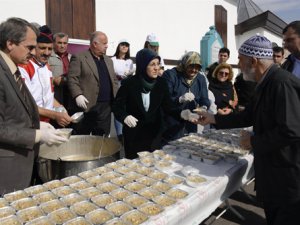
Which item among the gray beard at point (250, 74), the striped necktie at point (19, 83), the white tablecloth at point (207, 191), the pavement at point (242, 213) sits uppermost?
the gray beard at point (250, 74)

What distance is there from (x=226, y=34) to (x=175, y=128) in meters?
7.79

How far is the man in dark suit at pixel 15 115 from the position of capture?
5.13ft

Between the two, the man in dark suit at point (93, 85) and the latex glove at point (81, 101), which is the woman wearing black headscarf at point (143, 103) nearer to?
the latex glove at point (81, 101)

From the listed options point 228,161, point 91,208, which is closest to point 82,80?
point 228,161

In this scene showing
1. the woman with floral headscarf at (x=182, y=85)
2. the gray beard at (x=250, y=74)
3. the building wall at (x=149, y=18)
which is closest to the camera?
the gray beard at (x=250, y=74)

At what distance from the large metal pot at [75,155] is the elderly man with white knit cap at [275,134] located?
982 millimetres

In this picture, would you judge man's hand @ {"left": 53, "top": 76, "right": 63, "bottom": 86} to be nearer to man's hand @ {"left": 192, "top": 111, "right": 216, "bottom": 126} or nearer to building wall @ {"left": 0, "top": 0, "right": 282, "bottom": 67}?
building wall @ {"left": 0, "top": 0, "right": 282, "bottom": 67}

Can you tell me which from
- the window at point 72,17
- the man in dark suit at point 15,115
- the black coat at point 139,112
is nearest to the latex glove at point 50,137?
the man in dark suit at point 15,115

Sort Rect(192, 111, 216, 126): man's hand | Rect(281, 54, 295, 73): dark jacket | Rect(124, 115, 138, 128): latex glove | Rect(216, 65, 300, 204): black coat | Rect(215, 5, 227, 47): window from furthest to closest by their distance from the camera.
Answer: Rect(215, 5, 227, 47): window → Rect(281, 54, 295, 73): dark jacket → Rect(124, 115, 138, 128): latex glove → Rect(192, 111, 216, 126): man's hand → Rect(216, 65, 300, 204): black coat

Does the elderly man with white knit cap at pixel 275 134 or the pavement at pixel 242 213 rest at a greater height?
the elderly man with white knit cap at pixel 275 134

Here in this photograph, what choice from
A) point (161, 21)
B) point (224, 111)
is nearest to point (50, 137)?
point (224, 111)

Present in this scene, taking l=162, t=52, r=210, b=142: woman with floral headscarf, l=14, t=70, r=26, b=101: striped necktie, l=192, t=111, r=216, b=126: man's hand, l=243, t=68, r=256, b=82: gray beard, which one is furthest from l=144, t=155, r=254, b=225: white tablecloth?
l=14, t=70, r=26, b=101: striped necktie

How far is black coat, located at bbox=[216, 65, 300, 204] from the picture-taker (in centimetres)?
153

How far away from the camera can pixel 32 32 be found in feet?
5.56
